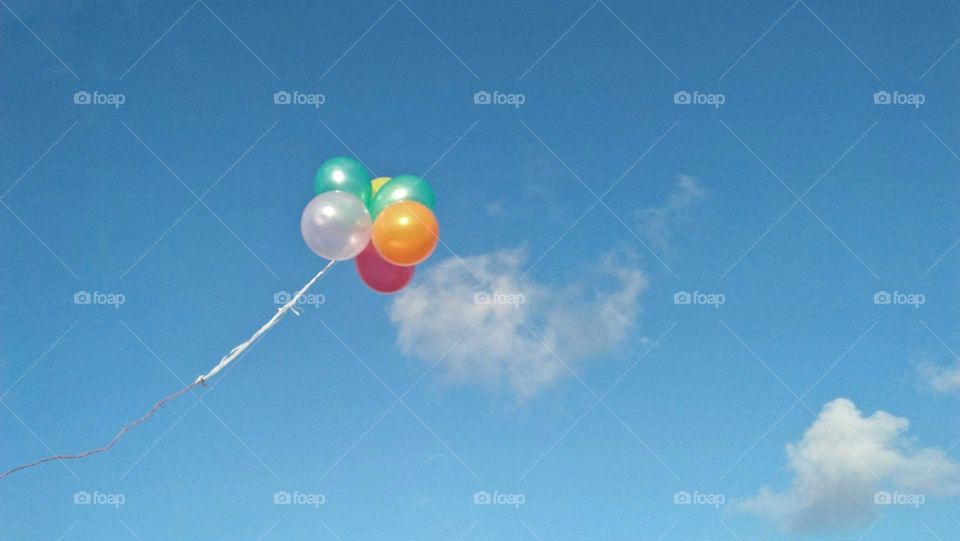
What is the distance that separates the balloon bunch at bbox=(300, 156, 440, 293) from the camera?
7934 millimetres

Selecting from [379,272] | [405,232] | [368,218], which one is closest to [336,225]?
[368,218]

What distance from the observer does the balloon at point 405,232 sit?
7.91 metres

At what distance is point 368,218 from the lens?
Result: 8.19 metres

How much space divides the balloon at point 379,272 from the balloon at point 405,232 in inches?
16.4

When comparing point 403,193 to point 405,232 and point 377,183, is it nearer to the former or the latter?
point 405,232

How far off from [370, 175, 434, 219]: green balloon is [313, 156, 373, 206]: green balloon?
0.19 metres

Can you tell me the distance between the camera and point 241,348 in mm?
8242

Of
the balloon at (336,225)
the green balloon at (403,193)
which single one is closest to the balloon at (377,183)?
the green balloon at (403,193)

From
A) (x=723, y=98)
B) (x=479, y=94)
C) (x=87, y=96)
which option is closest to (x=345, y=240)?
(x=479, y=94)

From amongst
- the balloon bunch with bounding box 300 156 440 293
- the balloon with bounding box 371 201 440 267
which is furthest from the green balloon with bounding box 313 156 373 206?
the balloon with bounding box 371 201 440 267

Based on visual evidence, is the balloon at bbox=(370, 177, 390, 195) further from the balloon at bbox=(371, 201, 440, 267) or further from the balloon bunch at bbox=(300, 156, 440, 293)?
the balloon at bbox=(371, 201, 440, 267)

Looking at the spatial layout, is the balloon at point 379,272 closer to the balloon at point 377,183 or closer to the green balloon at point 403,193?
the green balloon at point 403,193

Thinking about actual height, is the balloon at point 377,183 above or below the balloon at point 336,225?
above

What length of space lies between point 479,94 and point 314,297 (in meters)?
2.92
